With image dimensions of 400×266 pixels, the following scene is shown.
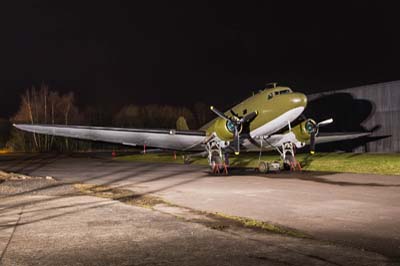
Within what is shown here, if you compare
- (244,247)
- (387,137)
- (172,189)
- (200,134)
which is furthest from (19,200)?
(387,137)

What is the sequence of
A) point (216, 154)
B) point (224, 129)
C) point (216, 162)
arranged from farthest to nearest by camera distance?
point (216, 154) < point (216, 162) < point (224, 129)

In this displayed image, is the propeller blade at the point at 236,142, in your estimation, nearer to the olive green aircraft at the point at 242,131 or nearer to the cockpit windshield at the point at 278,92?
the olive green aircraft at the point at 242,131

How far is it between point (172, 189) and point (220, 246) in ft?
33.4

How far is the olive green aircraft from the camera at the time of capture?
24.8 m

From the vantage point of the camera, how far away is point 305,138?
2692 cm

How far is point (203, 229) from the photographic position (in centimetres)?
957

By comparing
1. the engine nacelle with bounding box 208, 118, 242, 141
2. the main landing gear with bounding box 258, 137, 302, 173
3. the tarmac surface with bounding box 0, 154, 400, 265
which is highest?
the engine nacelle with bounding box 208, 118, 242, 141

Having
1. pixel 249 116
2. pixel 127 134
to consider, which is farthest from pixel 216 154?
pixel 127 134

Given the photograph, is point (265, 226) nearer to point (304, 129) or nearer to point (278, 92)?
point (278, 92)

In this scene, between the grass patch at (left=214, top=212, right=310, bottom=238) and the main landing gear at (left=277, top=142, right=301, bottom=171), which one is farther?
the main landing gear at (left=277, top=142, right=301, bottom=171)

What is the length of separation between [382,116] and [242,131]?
20.3 meters

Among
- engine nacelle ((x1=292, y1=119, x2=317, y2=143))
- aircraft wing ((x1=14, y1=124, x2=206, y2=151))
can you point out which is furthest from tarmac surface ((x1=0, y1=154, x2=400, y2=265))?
engine nacelle ((x1=292, y1=119, x2=317, y2=143))

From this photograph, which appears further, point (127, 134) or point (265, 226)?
point (127, 134)

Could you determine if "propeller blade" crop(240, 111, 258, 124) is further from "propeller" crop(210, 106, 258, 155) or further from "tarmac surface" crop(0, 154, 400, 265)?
"tarmac surface" crop(0, 154, 400, 265)
